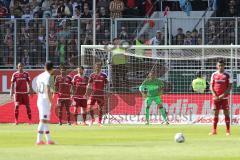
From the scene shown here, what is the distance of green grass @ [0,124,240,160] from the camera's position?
18641mm

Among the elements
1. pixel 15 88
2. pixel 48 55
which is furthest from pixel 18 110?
pixel 48 55

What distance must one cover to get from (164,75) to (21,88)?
6.06 m

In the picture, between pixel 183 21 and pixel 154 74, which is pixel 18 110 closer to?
pixel 154 74

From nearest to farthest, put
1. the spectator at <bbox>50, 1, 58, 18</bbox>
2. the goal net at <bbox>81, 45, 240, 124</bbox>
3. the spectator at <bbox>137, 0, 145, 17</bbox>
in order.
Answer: the goal net at <bbox>81, 45, 240, 124</bbox> → the spectator at <bbox>50, 1, 58, 18</bbox> → the spectator at <bbox>137, 0, 145, 17</bbox>

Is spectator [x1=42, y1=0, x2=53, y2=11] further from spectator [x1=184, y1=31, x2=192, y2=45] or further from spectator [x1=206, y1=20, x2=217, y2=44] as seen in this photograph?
spectator [x1=206, y1=20, x2=217, y2=44]

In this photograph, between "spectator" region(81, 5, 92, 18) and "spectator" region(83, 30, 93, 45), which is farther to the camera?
"spectator" region(81, 5, 92, 18)

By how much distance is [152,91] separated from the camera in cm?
3444

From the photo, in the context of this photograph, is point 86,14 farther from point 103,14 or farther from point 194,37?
point 194,37

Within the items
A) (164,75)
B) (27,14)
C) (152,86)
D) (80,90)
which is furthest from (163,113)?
(27,14)

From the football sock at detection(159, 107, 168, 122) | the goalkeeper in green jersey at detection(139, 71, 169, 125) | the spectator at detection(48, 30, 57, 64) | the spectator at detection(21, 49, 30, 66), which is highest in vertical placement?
the spectator at detection(48, 30, 57, 64)

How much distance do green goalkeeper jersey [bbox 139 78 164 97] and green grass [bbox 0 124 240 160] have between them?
16.0ft

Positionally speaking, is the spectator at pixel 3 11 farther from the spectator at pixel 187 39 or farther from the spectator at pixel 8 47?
the spectator at pixel 187 39

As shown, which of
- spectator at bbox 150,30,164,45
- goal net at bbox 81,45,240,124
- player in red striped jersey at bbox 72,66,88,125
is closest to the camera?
player in red striped jersey at bbox 72,66,88,125

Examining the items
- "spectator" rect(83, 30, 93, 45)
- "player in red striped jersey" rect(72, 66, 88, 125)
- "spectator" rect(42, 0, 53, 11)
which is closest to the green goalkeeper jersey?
"player in red striped jersey" rect(72, 66, 88, 125)
